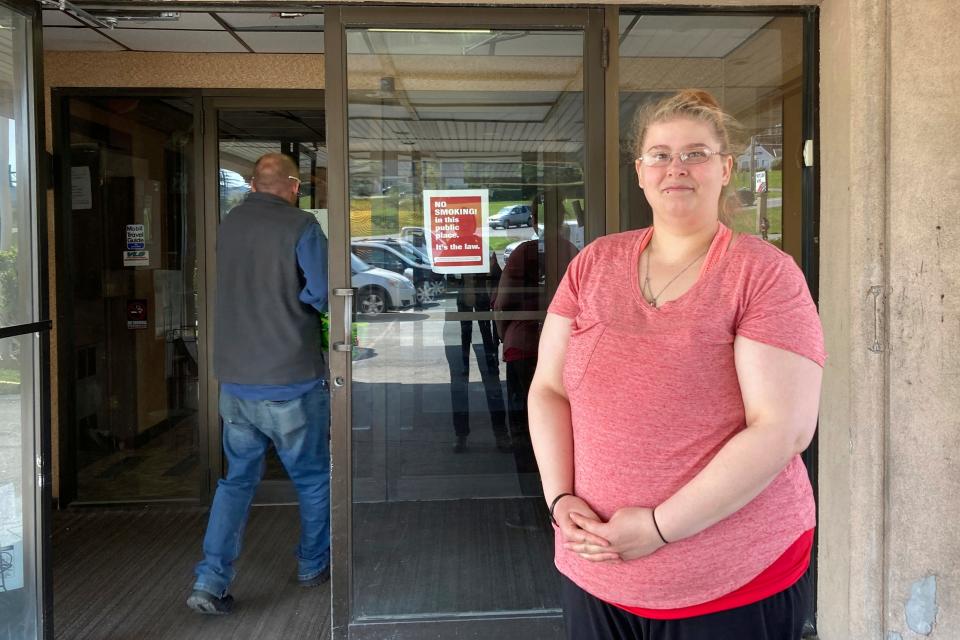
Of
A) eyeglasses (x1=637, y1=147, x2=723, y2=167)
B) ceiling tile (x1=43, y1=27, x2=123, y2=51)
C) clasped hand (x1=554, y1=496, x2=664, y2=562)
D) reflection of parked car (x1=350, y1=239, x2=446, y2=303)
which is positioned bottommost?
clasped hand (x1=554, y1=496, x2=664, y2=562)

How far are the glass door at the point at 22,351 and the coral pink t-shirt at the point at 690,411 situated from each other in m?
2.02

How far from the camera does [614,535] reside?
1.37 m

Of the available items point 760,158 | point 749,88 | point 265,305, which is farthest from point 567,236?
point 265,305

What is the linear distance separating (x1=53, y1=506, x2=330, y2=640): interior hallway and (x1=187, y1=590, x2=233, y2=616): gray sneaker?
0.03 meters

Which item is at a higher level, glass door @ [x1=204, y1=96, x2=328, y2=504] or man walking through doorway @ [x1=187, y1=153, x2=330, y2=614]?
glass door @ [x1=204, y1=96, x2=328, y2=504]

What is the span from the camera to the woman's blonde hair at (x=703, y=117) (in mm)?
1495

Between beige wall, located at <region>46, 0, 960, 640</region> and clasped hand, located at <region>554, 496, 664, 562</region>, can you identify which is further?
beige wall, located at <region>46, 0, 960, 640</region>

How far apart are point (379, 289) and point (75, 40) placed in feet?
7.55

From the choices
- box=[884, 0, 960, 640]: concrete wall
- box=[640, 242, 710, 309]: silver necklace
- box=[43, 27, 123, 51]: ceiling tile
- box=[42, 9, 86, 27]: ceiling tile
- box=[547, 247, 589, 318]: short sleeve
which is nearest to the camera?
box=[640, 242, 710, 309]: silver necklace

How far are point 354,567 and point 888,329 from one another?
6.51ft

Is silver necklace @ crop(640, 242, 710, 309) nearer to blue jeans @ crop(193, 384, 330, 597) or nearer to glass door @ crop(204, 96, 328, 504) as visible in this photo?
blue jeans @ crop(193, 384, 330, 597)

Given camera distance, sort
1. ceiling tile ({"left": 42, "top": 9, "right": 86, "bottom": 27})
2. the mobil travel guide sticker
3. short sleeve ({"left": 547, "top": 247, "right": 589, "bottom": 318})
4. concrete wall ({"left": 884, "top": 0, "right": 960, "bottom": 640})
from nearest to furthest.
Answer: short sleeve ({"left": 547, "top": 247, "right": 589, "bottom": 318}) → concrete wall ({"left": 884, "top": 0, "right": 960, "bottom": 640}) → the mobil travel guide sticker → ceiling tile ({"left": 42, "top": 9, "right": 86, "bottom": 27})

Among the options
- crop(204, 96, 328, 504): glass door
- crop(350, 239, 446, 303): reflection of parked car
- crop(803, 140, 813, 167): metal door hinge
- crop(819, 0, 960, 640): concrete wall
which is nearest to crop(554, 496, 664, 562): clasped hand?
crop(819, 0, 960, 640): concrete wall

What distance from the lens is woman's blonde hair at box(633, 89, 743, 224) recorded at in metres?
1.50
